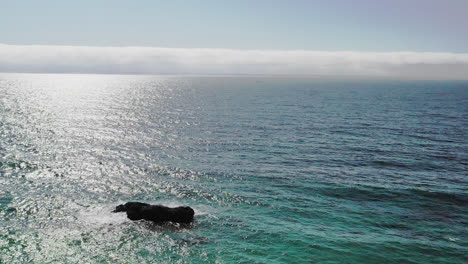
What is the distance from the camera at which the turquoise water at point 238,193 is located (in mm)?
34156

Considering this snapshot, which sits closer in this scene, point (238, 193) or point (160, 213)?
point (160, 213)

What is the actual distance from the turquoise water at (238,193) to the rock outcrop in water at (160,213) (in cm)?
117

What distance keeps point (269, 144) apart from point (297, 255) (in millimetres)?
47098

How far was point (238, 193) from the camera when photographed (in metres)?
49.4

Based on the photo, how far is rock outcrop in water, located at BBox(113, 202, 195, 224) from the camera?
130ft

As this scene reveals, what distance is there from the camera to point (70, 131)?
91188mm

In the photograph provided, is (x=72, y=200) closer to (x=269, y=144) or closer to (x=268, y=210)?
(x=268, y=210)

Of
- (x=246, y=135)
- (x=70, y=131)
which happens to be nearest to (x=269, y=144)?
(x=246, y=135)

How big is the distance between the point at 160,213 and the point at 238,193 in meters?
13.5

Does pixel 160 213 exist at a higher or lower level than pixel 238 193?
higher

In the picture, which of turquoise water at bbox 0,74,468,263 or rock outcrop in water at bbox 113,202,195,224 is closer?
turquoise water at bbox 0,74,468,263

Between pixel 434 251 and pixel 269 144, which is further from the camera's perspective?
pixel 269 144

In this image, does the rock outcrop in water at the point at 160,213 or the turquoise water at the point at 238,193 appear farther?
the rock outcrop in water at the point at 160,213

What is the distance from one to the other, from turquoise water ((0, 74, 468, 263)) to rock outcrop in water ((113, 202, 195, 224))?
1173 mm
